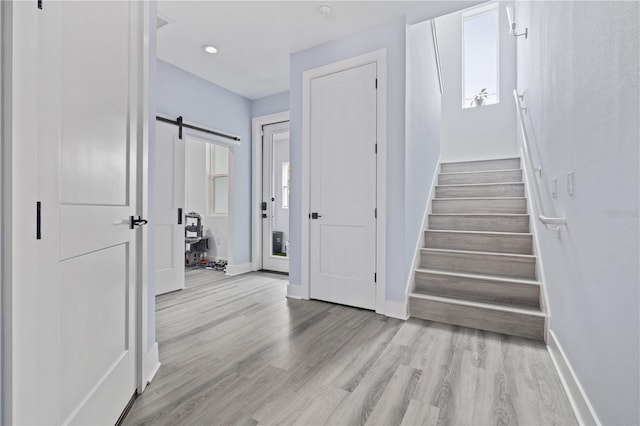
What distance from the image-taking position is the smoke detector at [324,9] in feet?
8.50

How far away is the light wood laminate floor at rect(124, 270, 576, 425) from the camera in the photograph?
1442mm

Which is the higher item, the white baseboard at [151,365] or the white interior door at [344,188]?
the white interior door at [344,188]

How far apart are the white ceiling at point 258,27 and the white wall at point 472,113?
2.80m

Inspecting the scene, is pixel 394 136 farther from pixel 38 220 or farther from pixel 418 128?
pixel 38 220

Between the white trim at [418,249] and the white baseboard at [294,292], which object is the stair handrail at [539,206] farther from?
the white baseboard at [294,292]

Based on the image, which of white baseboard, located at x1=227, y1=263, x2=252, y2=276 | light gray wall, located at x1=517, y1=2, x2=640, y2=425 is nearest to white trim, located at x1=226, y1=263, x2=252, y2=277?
white baseboard, located at x1=227, y1=263, x2=252, y2=276

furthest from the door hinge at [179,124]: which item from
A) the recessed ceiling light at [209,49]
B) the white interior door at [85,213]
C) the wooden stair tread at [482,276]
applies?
the wooden stair tread at [482,276]

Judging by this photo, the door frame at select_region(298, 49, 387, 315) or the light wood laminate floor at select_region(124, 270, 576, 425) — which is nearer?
the light wood laminate floor at select_region(124, 270, 576, 425)

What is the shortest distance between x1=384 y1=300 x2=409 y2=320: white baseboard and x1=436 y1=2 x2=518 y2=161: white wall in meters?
3.41

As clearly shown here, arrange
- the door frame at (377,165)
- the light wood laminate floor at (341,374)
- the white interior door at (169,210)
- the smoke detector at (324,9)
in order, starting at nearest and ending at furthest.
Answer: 1. the light wood laminate floor at (341,374)
2. the smoke detector at (324,9)
3. the door frame at (377,165)
4. the white interior door at (169,210)

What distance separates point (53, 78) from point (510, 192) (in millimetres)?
4068

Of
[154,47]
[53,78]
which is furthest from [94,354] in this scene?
[154,47]

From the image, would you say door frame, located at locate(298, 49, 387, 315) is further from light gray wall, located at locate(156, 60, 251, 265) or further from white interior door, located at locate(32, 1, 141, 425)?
white interior door, located at locate(32, 1, 141, 425)

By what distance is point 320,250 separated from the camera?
320 centimetres
